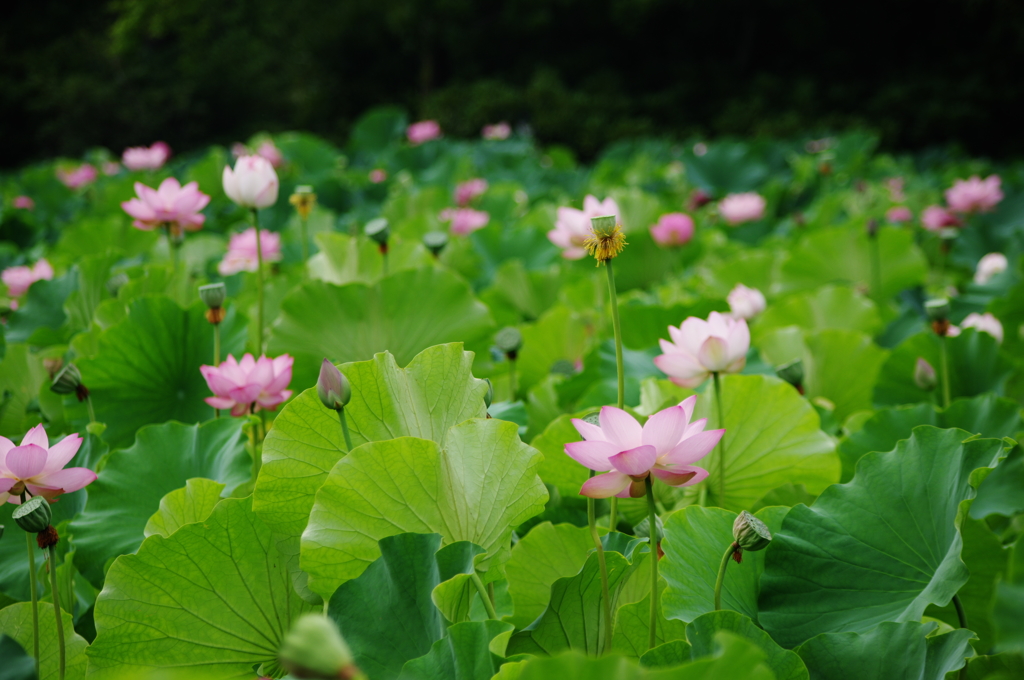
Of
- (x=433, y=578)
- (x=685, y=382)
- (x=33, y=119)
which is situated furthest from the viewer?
(x=33, y=119)

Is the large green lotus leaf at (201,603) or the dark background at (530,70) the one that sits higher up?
the large green lotus leaf at (201,603)

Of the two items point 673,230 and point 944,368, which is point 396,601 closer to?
point 944,368

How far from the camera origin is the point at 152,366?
3.39 feet

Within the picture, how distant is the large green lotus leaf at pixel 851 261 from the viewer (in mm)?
1691

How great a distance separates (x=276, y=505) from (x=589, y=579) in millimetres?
250

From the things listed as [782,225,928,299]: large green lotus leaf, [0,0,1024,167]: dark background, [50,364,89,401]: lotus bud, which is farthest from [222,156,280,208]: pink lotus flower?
[0,0,1024,167]: dark background

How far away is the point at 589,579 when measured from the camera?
0.54m

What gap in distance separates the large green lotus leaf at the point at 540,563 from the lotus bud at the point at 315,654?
36 centimetres

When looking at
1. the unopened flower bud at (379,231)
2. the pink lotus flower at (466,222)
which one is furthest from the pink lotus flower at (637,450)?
the pink lotus flower at (466,222)

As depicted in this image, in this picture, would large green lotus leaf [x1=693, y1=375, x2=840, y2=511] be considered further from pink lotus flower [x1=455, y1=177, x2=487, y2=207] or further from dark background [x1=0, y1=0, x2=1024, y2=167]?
dark background [x1=0, y1=0, x2=1024, y2=167]

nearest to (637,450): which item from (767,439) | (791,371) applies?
(767,439)

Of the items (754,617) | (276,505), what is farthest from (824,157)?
(276,505)

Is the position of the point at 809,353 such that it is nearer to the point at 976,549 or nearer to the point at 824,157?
the point at 976,549

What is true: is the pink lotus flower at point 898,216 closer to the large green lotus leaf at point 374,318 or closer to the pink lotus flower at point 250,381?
the large green lotus leaf at point 374,318
